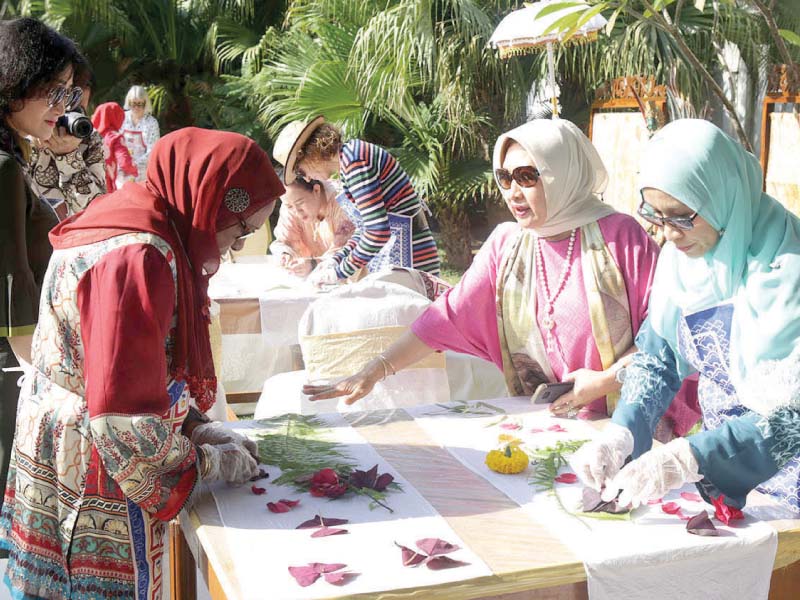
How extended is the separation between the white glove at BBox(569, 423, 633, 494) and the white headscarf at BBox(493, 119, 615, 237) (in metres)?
0.70

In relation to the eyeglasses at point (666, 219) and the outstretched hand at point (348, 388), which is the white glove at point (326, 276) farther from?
the eyeglasses at point (666, 219)

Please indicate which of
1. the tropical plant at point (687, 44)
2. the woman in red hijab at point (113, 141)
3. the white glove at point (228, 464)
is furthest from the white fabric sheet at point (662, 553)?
the woman in red hijab at point (113, 141)

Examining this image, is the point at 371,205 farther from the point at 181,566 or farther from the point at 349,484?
the point at 349,484

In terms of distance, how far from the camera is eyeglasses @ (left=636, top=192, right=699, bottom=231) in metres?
1.71

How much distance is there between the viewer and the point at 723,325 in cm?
174

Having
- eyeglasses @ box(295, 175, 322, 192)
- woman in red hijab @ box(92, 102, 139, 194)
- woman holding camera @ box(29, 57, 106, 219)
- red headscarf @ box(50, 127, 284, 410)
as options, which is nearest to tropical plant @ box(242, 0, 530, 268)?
woman in red hijab @ box(92, 102, 139, 194)

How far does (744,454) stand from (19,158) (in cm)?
202

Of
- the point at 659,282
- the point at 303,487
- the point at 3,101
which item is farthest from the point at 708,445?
the point at 3,101

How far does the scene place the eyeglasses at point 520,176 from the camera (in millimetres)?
2346

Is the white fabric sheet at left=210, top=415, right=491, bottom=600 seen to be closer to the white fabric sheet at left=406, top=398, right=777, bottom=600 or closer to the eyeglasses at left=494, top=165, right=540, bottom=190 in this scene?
the white fabric sheet at left=406, top=398, right=777, bottom=600

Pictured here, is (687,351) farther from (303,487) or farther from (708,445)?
(303,487)

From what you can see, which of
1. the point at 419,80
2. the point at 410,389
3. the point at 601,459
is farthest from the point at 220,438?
the point at 419,80

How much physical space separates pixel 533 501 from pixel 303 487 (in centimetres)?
46

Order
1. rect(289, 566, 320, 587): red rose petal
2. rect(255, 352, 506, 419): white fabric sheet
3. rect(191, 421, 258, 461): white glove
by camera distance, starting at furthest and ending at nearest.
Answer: rect(255, 352, 506, 419): white fabric sheet < rect(191, 421, 258, 461): white glove < rect(289, 566, 320, 587): red rose petal
